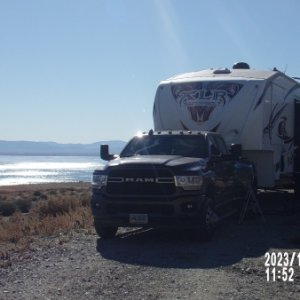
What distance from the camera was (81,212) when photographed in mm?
15281

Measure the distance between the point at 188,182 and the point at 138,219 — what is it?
108cm

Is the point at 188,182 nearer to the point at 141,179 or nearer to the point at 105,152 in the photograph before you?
the point at 141,179

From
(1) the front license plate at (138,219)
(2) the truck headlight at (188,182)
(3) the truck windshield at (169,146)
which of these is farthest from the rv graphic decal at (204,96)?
(1) the front license plate at (138,219)

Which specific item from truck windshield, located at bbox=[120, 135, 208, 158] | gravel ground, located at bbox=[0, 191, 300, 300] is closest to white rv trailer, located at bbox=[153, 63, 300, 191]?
truck windshield, located at bbox=[120, 135, 208, 158]

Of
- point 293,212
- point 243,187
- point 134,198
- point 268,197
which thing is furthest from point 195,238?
point 268,197

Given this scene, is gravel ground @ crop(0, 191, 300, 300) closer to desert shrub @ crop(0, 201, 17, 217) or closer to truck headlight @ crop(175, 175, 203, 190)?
truck headlight @ crop(175, 175, 203, 190)

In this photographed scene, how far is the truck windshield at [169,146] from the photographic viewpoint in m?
11.8

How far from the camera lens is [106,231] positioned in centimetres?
1121

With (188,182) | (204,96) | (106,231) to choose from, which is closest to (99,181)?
(106,231)

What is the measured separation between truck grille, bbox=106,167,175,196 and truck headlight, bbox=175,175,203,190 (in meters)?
0.11

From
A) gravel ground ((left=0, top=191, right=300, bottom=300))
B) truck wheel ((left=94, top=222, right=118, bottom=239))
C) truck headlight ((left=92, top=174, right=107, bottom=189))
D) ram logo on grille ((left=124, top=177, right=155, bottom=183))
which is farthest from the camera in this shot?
truck wheel ((left=94, top=222, right=118, bottom=239))

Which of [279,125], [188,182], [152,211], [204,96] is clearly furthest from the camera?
[279,125]

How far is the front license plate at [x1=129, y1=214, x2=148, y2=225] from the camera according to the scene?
411 inches

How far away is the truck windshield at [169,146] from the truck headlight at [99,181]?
1338mm
